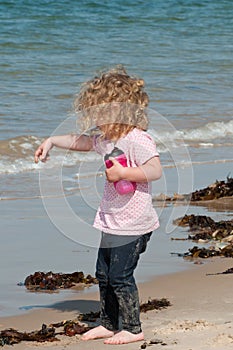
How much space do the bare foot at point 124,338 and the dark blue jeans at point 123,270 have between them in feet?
0.07

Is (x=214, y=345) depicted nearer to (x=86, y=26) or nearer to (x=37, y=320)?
(x=37, y=320)

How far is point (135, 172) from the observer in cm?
386

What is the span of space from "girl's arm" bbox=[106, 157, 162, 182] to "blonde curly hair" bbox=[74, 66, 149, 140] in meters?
0.17

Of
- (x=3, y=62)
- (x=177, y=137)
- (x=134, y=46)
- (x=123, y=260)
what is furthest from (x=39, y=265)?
(x=134, y=46)

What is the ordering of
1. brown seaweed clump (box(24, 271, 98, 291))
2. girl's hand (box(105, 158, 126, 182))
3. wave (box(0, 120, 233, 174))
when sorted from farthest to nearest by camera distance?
wave (box(0, 120, 233, 174)) < brown seaweed clump (box(24, 271, 98, 291)) < girl's hand (box(105, 158, 126, 182))

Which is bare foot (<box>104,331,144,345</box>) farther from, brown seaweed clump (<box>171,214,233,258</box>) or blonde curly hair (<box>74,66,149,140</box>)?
brown seaweed clump (<box>171,214,233,258</box>)

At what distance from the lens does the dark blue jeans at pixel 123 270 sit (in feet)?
13.1

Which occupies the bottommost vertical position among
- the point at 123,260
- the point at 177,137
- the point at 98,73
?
the point at 177,137

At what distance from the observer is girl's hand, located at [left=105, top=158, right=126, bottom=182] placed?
3.85 metres

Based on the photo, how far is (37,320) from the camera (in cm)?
436

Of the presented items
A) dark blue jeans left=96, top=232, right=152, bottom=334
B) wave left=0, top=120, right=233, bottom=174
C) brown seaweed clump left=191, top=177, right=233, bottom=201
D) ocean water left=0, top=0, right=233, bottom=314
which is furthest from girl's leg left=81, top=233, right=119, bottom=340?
wave left=0, top=120, right=233, bottom=174

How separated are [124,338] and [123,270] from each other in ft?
0.98

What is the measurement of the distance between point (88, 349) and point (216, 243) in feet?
7.21

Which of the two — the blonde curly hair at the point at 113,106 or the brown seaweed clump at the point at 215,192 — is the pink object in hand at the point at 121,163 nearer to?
the blonde curly hair at the point at 113,106
